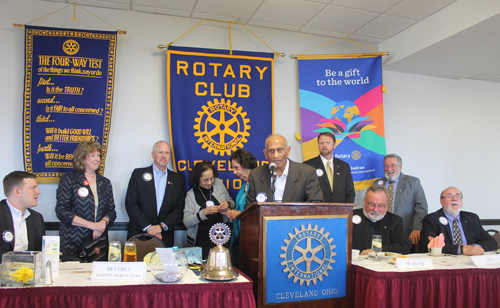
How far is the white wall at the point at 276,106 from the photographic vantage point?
4074mm

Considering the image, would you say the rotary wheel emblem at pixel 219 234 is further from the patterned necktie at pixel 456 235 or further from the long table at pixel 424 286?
the patterned necktie at pixel 456 235

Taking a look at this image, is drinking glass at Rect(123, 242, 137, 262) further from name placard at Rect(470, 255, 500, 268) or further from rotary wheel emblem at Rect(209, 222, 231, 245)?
name placard at Rect(470, 255, 500, 268)

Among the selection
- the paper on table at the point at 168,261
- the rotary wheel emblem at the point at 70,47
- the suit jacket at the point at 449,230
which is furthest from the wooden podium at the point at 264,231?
the rotary wheel emblem at the point at 70,47

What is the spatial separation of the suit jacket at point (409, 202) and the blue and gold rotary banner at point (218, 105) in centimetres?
173

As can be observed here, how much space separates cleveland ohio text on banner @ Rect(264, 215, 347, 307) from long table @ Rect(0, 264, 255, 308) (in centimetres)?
24

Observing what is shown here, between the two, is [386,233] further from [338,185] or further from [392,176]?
[392,176]

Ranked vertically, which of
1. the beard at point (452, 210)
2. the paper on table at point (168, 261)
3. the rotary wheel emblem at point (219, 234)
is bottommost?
the paper on table at point (168, 261)

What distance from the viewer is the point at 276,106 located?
493 centimetres

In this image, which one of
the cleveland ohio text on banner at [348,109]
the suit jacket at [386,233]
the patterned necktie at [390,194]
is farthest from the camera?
the cleveland ohio text on banner at [348,109]

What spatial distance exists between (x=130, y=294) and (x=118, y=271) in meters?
0.16

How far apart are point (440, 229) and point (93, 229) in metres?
3.29

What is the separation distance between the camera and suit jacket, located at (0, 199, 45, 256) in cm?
246

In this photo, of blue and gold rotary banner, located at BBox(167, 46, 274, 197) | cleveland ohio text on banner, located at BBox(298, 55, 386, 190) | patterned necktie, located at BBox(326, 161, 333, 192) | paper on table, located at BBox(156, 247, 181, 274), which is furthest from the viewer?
cleveland ohio text on banner, located at BBox(298, 55, 386, 190)

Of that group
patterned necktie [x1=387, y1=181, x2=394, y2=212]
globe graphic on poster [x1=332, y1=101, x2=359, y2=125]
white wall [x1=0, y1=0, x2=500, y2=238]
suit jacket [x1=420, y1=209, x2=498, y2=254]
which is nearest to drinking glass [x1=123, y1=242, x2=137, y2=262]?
white wall [x1=0, y1=0, x2=500, y2=238]
